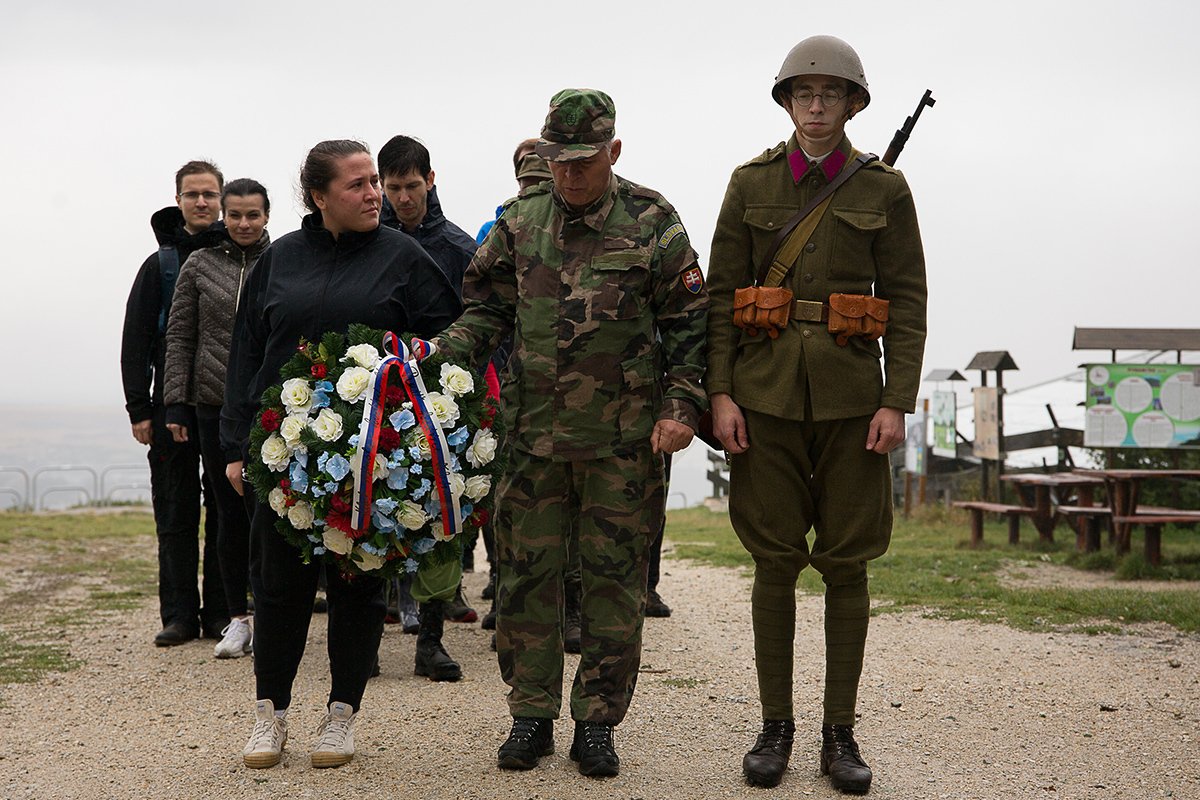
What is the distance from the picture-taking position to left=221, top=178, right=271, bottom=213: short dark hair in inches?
275

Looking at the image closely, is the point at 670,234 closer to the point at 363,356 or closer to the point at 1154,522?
the point at 363,356

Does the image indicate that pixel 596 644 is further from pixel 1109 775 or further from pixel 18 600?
pixel 18 600

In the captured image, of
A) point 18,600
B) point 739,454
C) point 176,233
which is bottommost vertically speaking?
point 18,600

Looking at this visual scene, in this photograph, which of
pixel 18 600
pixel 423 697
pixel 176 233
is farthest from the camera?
pixel 18 600

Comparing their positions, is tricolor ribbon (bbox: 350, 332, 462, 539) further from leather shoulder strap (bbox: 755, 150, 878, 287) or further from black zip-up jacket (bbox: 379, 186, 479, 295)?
black zip-up jacket (bbox: 379, 186, 479, 295)

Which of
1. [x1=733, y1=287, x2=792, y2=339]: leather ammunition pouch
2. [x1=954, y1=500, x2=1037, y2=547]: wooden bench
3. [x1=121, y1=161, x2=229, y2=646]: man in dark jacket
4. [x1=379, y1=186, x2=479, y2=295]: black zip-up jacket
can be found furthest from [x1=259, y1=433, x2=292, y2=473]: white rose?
[x1=954, y1=500, x2=1037, y2=547]: wooden bench

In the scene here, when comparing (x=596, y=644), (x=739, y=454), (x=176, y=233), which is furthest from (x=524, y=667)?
(x=176, y=233)

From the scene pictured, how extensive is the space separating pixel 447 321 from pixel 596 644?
129cm

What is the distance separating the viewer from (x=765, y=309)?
4496 millimetres

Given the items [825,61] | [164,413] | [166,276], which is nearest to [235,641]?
[164,413]

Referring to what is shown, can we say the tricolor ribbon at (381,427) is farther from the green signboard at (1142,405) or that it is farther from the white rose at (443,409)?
the green signboard at (1142,405)

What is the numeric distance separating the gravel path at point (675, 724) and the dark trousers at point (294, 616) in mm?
310

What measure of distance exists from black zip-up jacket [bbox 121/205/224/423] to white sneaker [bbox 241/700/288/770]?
324 centimetres

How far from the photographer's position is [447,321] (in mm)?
4832
